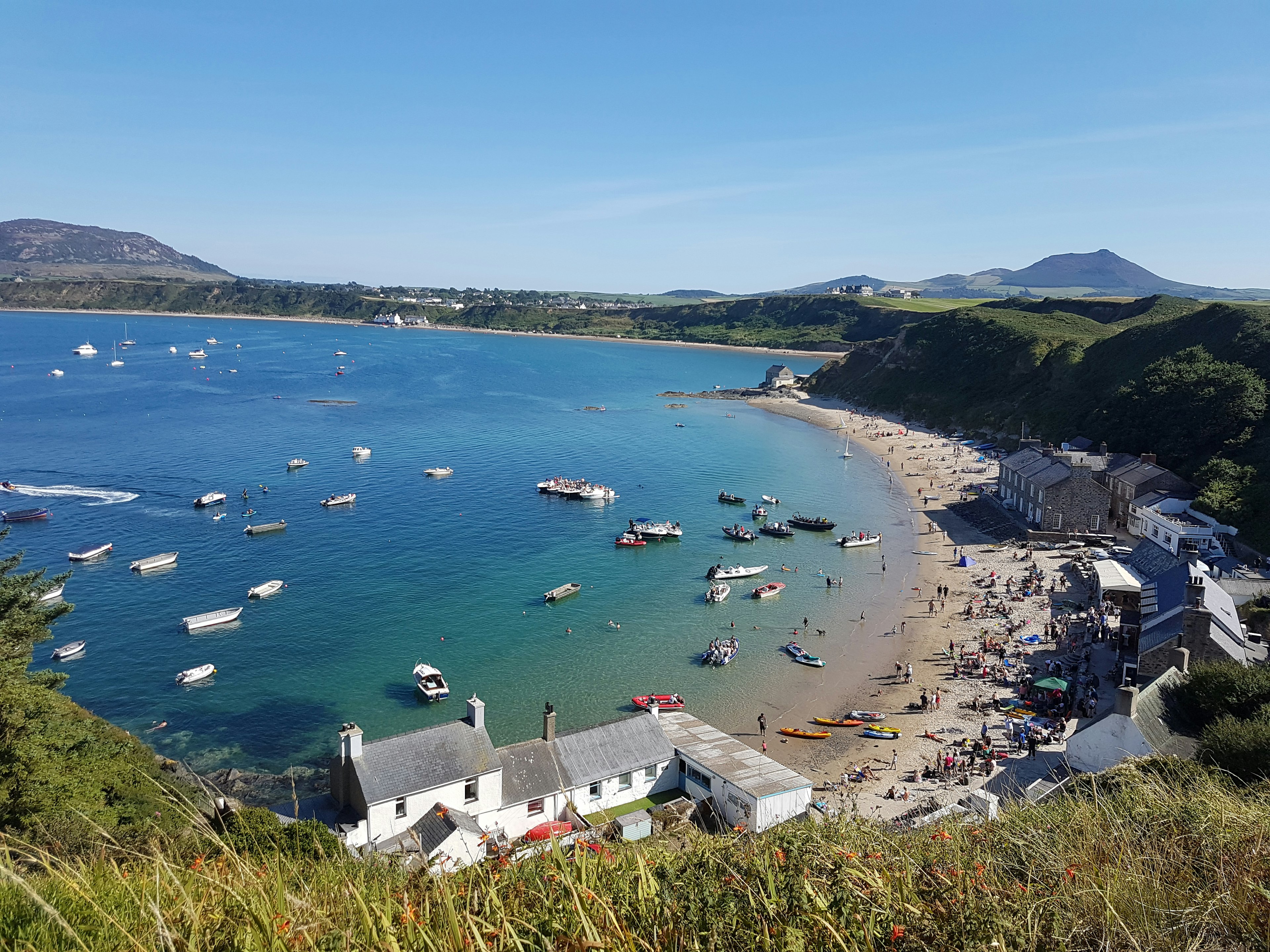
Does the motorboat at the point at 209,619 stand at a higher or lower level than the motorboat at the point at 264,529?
lower


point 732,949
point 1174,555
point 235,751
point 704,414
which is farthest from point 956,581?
point 704,414

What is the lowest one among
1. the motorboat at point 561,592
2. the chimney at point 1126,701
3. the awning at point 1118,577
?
the motorboat at point 561,592

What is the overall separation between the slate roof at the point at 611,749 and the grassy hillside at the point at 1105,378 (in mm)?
35797

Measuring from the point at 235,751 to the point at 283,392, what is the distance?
9821cm

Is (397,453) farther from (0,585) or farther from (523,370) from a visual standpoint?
(523,370)

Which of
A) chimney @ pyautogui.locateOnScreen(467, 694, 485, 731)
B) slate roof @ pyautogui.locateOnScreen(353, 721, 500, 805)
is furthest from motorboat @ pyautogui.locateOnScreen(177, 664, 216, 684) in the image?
chimney @ pyautogui.locateOnScreen(467, 694, 485, 731)

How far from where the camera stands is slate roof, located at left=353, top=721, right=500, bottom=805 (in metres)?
20.3

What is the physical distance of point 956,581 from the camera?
44844mm

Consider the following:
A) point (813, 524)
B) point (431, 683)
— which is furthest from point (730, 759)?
point (813, 524)

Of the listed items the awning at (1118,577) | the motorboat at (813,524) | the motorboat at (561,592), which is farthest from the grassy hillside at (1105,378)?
the motorboat at (561,592)

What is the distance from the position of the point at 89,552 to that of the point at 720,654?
38.2 meters

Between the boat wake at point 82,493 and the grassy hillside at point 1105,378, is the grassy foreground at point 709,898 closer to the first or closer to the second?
the grassy hillside at point 1105,378

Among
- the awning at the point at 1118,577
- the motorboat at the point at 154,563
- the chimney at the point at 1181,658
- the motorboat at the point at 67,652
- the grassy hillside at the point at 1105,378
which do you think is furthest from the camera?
the grassy hillside at the point at 1105,378

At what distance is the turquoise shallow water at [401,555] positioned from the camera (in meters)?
31.5
